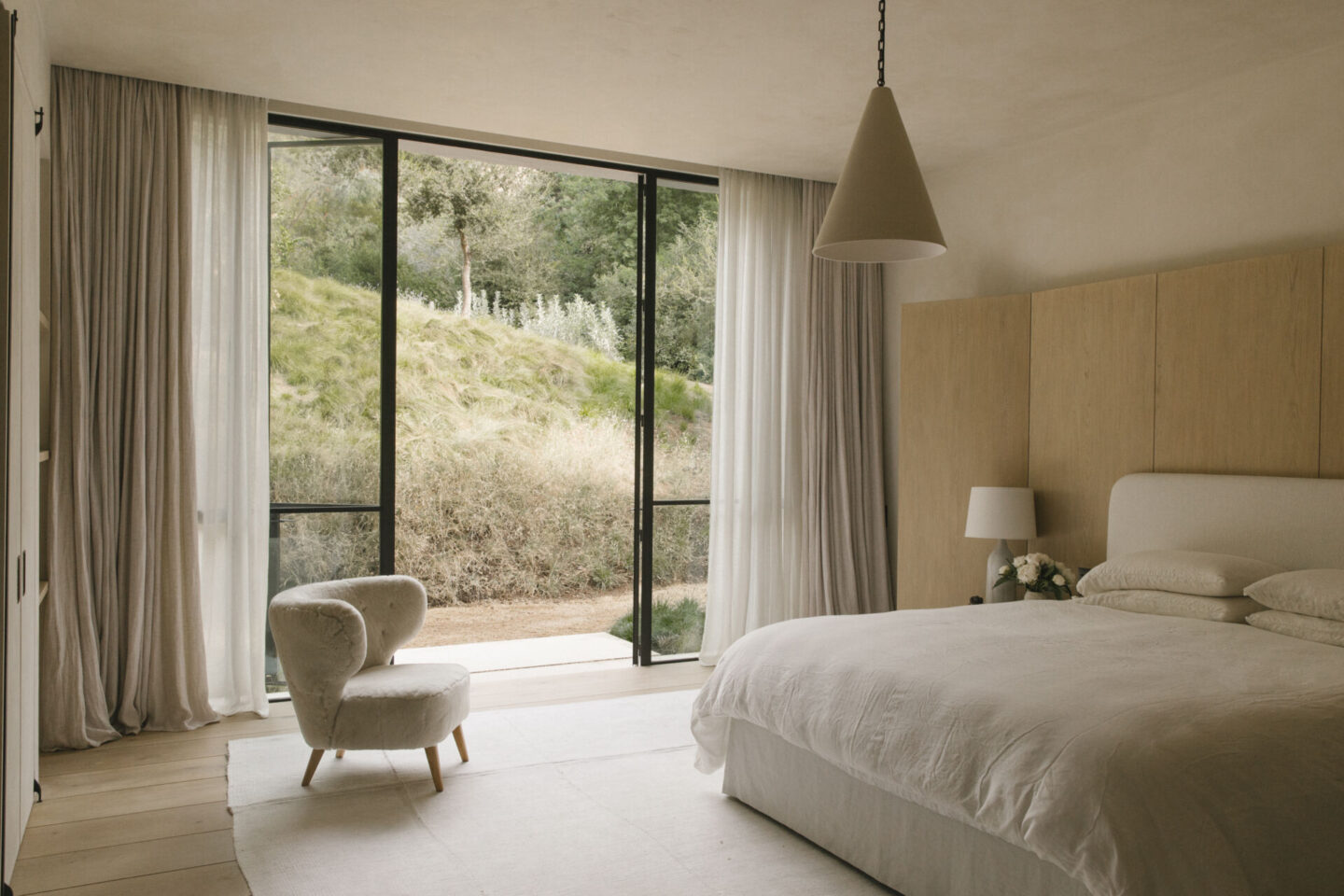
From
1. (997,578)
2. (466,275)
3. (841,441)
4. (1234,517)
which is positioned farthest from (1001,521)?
(466,275)

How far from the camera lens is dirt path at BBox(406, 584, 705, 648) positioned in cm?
888

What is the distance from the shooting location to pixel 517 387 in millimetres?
9281

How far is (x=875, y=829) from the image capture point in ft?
9.16

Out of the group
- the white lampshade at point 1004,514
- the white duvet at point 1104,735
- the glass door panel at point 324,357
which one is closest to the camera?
the white duvet at point 1104,735

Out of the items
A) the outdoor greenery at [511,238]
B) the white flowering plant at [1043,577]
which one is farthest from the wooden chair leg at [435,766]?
the outdoor greenery at [511,238]

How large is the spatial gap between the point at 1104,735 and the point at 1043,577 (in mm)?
2310

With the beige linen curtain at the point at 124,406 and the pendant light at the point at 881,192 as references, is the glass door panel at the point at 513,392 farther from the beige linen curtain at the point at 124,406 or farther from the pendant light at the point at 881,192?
the pendant light at the point at 881,192

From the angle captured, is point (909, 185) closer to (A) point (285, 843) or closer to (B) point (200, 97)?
(A) point (285, 843)

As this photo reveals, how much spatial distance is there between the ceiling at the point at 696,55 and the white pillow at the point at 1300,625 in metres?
2.11

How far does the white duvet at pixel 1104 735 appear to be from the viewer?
6.54 feet

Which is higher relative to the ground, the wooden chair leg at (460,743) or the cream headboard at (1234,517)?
the cream headboard at (1234,517)

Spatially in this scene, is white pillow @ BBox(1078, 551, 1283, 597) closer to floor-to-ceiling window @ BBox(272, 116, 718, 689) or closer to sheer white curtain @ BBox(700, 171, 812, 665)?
sheer white curtain @ BBox(700, 171, 812, 665)

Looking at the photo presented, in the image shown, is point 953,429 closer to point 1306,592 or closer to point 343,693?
point 1306,592

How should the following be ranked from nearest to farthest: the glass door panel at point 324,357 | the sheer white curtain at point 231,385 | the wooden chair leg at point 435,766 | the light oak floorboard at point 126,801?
the light oak floorboard at point 126,801
the wooden chair leg at point 435,766
the sheer white curtain at point 231,385
the glass door panel at point 324,357
